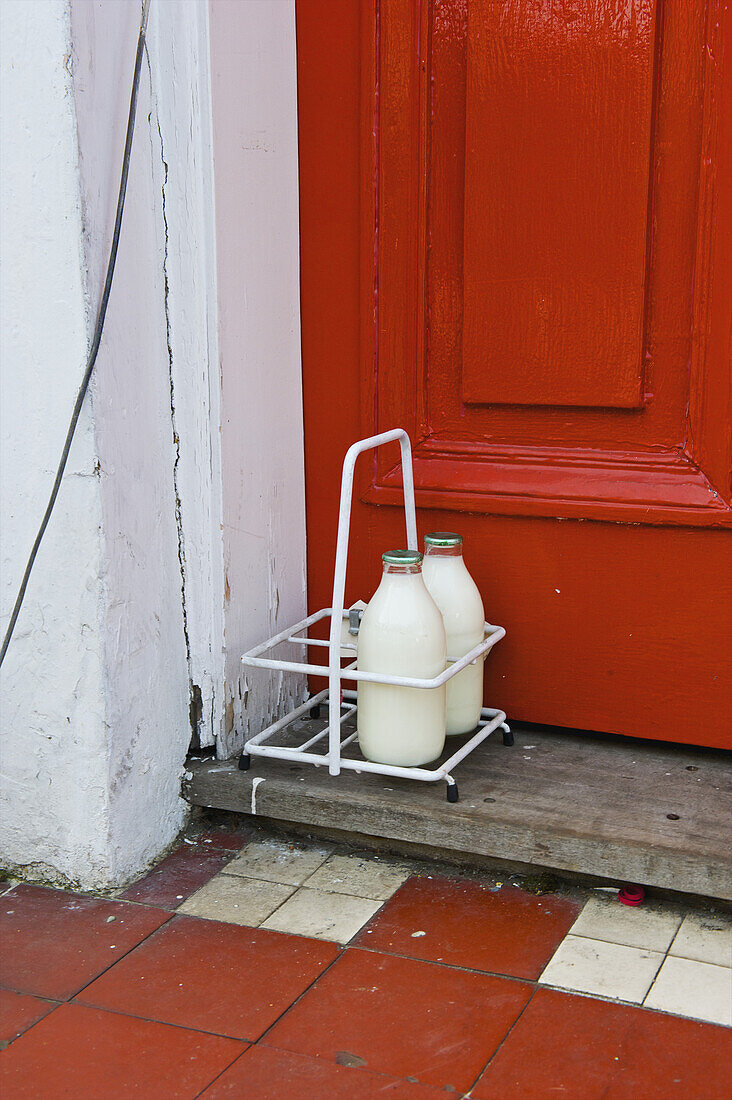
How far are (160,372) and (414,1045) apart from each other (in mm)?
1207

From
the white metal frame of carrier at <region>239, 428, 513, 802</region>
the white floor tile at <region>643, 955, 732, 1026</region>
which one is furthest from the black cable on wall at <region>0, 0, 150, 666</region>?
the white floor tile at <region>643, 955, 732, 1026</region>

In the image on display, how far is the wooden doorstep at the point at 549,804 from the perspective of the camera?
74.5 inches

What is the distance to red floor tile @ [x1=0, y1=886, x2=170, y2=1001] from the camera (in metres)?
1.80

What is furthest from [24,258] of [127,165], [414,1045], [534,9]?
[414,1045]

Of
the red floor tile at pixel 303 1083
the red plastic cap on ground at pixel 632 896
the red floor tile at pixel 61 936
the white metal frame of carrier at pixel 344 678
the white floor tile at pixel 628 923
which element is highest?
the white metal frame of carrier at pixel 344 678

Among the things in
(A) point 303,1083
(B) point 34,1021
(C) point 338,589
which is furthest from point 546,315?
(B) point 34,1021

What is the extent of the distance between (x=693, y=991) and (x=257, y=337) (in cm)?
139

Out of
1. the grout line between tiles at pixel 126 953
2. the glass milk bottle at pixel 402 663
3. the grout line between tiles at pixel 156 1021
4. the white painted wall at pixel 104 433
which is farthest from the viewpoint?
the glass milk bottle at pixel 402 663

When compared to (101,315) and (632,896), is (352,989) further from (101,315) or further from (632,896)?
(101,315)

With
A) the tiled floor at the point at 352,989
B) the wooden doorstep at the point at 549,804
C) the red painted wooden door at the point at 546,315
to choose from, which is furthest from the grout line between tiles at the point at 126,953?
the red painted wooden door at the point at 546,315

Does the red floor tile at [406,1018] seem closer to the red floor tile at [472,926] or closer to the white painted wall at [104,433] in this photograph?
the red floor tile at [472,926]

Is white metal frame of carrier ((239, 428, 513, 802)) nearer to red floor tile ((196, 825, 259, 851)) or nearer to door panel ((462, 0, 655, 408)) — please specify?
red floor tile ((196, 825, 259, 851))

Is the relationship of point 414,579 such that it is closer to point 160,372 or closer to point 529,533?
point 529,533

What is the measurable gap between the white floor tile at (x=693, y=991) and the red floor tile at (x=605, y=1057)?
23 millimetres
